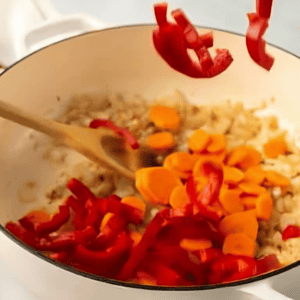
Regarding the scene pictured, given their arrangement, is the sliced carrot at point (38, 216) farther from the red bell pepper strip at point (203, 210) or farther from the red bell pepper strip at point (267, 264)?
the red bell pepper strip at point (267, 264)

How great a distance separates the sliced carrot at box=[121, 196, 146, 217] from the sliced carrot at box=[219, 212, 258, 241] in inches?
6.3

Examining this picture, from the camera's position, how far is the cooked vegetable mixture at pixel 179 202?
77cm

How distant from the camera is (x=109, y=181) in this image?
0.97m

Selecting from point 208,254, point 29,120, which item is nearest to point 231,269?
point 208,254

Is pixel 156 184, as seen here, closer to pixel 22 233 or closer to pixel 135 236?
pixel 135 236

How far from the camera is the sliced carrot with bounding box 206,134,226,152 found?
1.00 m

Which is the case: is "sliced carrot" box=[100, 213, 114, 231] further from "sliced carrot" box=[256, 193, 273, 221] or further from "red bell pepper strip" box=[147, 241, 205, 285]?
"sliced carrot" box=[256, 193, 273, 221]

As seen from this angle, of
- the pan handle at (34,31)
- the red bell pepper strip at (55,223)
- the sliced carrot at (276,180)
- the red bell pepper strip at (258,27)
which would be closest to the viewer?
the red bell pepper strip at (258,27)

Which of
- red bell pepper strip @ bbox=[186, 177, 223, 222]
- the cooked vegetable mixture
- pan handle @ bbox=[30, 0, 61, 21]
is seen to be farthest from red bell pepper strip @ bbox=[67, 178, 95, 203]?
pan handle @ bbox=[30, 0, 61, 21]

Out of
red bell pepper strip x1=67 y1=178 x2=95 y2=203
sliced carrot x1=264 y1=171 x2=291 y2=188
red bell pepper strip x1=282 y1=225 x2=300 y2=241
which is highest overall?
red bell pepper strip x1=67 y1=178 x2=95 y2=203

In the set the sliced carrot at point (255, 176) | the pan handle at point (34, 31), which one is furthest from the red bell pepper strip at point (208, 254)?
the pan handle at point (34, 31)

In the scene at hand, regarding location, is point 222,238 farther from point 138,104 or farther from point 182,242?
point 138,104

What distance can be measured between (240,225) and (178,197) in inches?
5.4

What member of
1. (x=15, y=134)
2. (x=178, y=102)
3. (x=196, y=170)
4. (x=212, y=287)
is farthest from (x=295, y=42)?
(x=212, y=287)
